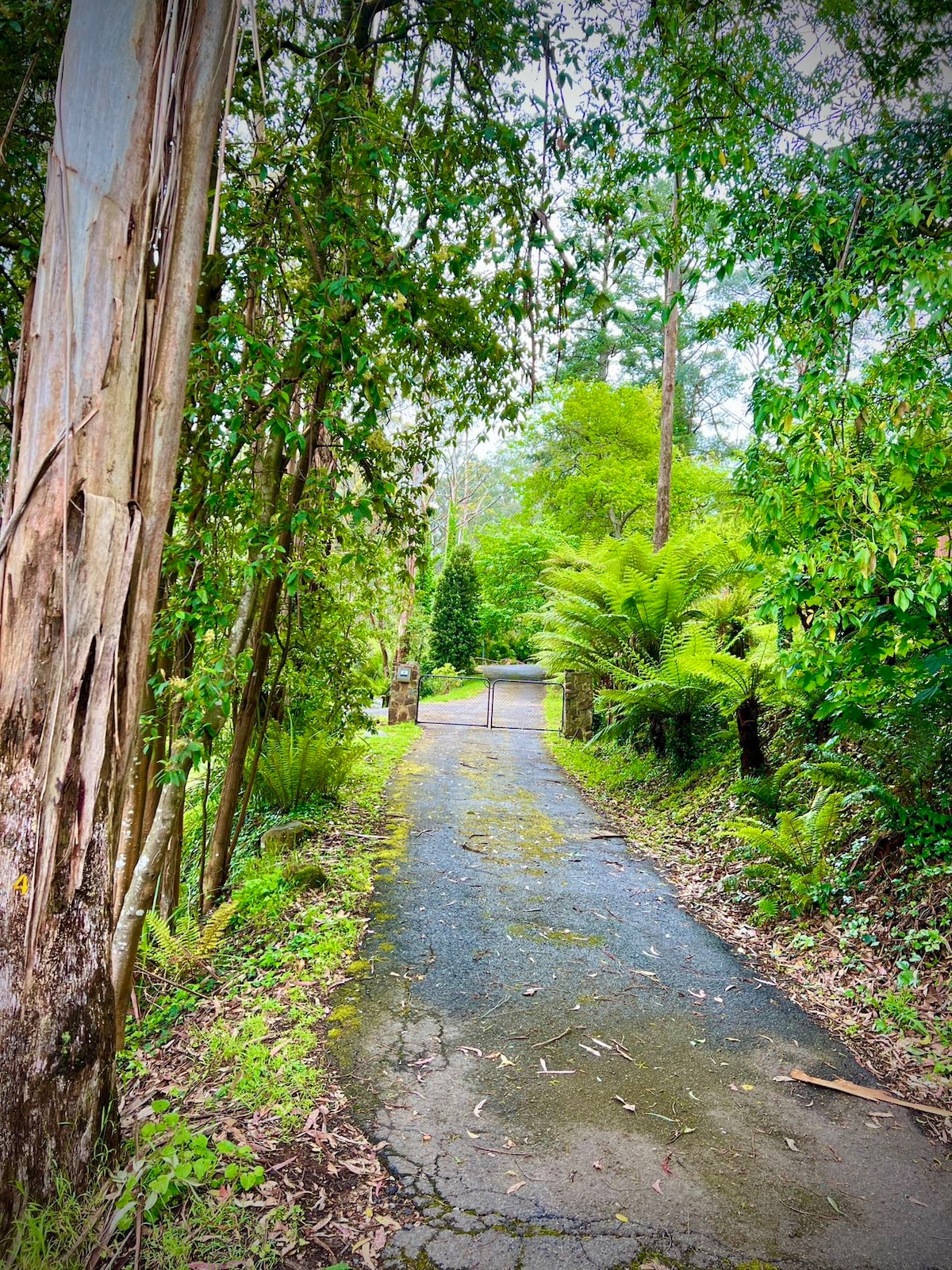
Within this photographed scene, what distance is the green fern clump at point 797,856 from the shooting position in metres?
3.95

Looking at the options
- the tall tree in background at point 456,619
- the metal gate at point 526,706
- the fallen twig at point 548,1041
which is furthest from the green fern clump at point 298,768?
the tall tree in background at point 456,619

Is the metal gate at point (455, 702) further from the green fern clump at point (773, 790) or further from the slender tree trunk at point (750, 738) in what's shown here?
the green fern clump at point (773, 790)

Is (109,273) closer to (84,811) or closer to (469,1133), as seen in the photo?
(84,811)

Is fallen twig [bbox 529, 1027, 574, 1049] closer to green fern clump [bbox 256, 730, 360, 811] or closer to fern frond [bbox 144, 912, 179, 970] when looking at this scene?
fern frond [bbox 144, 912, 179, 970]

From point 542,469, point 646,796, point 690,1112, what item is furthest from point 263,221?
point 542,469

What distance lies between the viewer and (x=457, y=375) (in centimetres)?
408

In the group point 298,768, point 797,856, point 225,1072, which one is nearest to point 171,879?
Answer: point 225,1072

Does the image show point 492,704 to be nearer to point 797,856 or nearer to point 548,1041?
point 797,856

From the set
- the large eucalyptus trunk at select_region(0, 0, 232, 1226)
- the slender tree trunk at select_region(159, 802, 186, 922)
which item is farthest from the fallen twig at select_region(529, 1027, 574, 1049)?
the slender tree trunk at select_region(159, 802, 186, 922)

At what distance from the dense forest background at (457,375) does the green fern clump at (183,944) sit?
2 centimetres

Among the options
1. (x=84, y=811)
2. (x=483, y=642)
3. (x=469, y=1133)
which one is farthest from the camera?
(x=483, y=642)

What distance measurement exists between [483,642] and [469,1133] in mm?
20306

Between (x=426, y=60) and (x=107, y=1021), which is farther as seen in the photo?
(x=426, y=60)

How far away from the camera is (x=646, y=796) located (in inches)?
270
